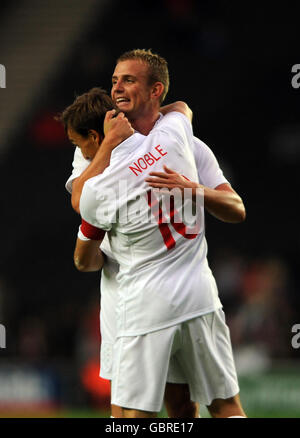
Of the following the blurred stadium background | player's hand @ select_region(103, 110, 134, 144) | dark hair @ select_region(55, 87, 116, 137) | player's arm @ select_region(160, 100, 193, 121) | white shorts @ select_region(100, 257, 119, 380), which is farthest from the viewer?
the blurred stadium background

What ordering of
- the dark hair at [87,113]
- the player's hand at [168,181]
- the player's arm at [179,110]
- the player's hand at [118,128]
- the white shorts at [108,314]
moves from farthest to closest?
the player's arm at [179,110]
the white shorts at [108,314]
the dark hair at [87,113]
the player's hand at [118,128]
the player's hand at [168,181]

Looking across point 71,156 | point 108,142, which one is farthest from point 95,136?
point 71,156

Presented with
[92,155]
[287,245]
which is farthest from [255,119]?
[92,155]

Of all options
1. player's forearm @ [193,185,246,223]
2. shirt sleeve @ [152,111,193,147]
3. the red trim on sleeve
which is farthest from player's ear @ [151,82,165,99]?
the red trim on sleeve

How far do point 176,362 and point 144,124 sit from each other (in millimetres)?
1176

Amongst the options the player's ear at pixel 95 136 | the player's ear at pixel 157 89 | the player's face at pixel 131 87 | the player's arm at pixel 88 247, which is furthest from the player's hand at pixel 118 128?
the player's arm at pixel 88 247

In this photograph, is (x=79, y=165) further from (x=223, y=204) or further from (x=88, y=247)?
(x=223, y=204)

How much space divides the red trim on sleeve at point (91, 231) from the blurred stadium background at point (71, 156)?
6019mm

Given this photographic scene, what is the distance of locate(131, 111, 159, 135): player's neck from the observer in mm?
3984

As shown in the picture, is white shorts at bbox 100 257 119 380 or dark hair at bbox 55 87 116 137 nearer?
dark hair at bbox 55 87 116 137

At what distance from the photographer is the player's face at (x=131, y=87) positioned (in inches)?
154

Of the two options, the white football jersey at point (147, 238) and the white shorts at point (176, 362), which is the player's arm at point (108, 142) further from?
the white shorts at point (176, 362)

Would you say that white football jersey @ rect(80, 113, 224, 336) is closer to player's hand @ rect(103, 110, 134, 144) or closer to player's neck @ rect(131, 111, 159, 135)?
player's hand @ rect(103, 110, 134, 144)
